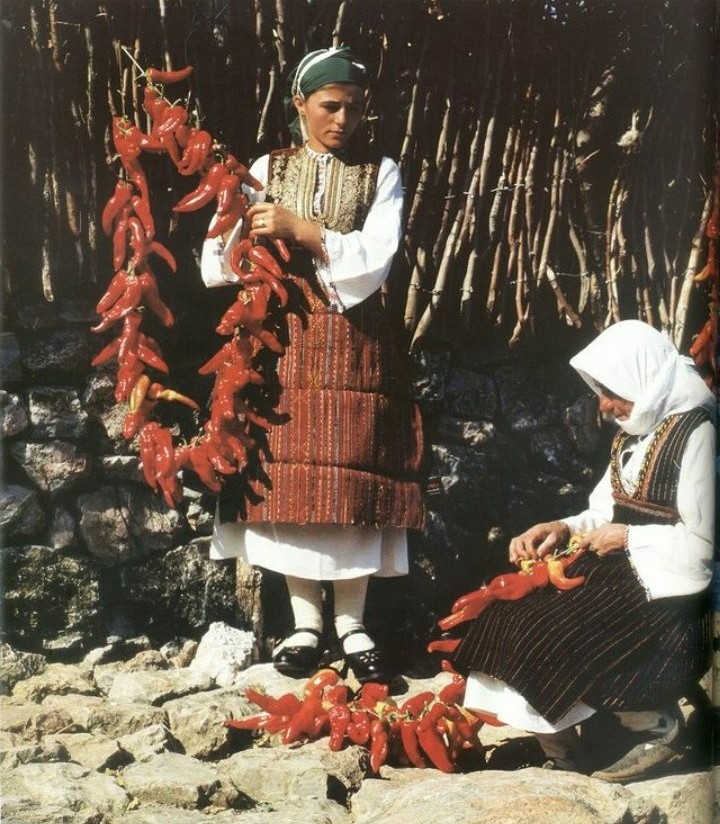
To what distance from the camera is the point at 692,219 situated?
301 centimetres

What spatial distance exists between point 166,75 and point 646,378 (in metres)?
1.32

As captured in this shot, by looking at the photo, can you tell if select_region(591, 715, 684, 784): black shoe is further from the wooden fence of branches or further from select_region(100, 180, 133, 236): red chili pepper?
select_region(100, 180, 133, 236): red chili pepper

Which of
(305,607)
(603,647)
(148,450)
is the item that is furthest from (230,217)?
(603,647)

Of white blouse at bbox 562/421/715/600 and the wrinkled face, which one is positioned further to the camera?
the wrinkled face

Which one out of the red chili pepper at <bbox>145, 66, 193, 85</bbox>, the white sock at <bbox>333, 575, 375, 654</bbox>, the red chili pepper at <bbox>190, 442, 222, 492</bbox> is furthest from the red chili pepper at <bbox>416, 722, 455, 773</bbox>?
the red chili pepper at <bbox>145, 66, 193, 85</bbox>

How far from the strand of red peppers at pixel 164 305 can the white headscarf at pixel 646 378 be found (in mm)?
801

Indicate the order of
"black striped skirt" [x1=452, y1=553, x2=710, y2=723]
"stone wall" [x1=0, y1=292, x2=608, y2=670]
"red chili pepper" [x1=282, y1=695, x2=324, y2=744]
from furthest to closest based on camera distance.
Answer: "stone wall" [x1=0, y1=292, x2=608, y2=670] → "red chili pepper" [x1=282, y1=695, x2=324, y2=744] → "black striped skirt" [x1=452, y1=553, x2=710, y2=723]

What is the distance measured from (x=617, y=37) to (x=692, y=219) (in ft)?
1.58

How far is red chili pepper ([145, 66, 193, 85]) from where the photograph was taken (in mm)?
2830

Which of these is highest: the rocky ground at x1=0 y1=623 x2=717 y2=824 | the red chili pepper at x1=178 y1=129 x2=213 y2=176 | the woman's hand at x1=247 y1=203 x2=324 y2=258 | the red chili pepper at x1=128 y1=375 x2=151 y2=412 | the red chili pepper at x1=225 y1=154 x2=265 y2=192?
the red chili pepper at x1=178 y1=129 x2=213 y2=176

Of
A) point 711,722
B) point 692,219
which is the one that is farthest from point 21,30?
point 711,722

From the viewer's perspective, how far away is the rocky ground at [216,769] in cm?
222

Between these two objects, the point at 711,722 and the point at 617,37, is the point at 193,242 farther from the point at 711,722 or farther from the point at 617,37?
the point at 711,722

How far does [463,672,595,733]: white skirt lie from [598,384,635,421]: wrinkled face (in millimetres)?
606
